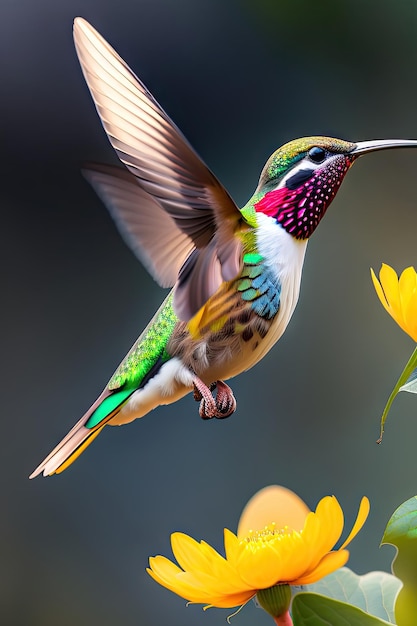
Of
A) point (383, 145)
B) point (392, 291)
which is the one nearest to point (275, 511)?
point (392, 291)

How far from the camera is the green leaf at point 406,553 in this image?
45cm

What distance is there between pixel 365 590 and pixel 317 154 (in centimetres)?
37

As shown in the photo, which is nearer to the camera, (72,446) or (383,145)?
(383,145)

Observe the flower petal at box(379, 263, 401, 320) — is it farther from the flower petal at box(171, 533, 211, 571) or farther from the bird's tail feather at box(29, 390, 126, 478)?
the bird's tail feather at box(29, 390, 126, 478)

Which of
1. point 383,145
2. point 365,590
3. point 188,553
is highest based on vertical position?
point 383,145

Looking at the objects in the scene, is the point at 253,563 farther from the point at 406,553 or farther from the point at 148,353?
the point at 148,353

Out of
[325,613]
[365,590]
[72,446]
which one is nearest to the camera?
[325,613]

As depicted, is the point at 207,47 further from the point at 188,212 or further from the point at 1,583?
the point at 188,212

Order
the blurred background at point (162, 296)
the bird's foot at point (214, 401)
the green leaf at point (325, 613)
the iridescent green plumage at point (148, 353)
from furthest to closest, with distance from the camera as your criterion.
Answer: the blurred background at point (162, 296) < the iridescent green plumage at point (148, 353) < the bird's foot at point (214, 401) < the green leaf at point (325, 613)

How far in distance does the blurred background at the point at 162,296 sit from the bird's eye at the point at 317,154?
172cm

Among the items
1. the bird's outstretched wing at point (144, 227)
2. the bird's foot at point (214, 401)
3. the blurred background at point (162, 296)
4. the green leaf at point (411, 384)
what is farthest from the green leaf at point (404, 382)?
the blurred background at point (162, 296)

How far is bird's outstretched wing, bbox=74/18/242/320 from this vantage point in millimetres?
593

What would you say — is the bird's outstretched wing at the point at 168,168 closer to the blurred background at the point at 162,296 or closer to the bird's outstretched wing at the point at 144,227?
the bird's outstretched wing at the point at 144,227

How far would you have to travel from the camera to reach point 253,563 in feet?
1.62
